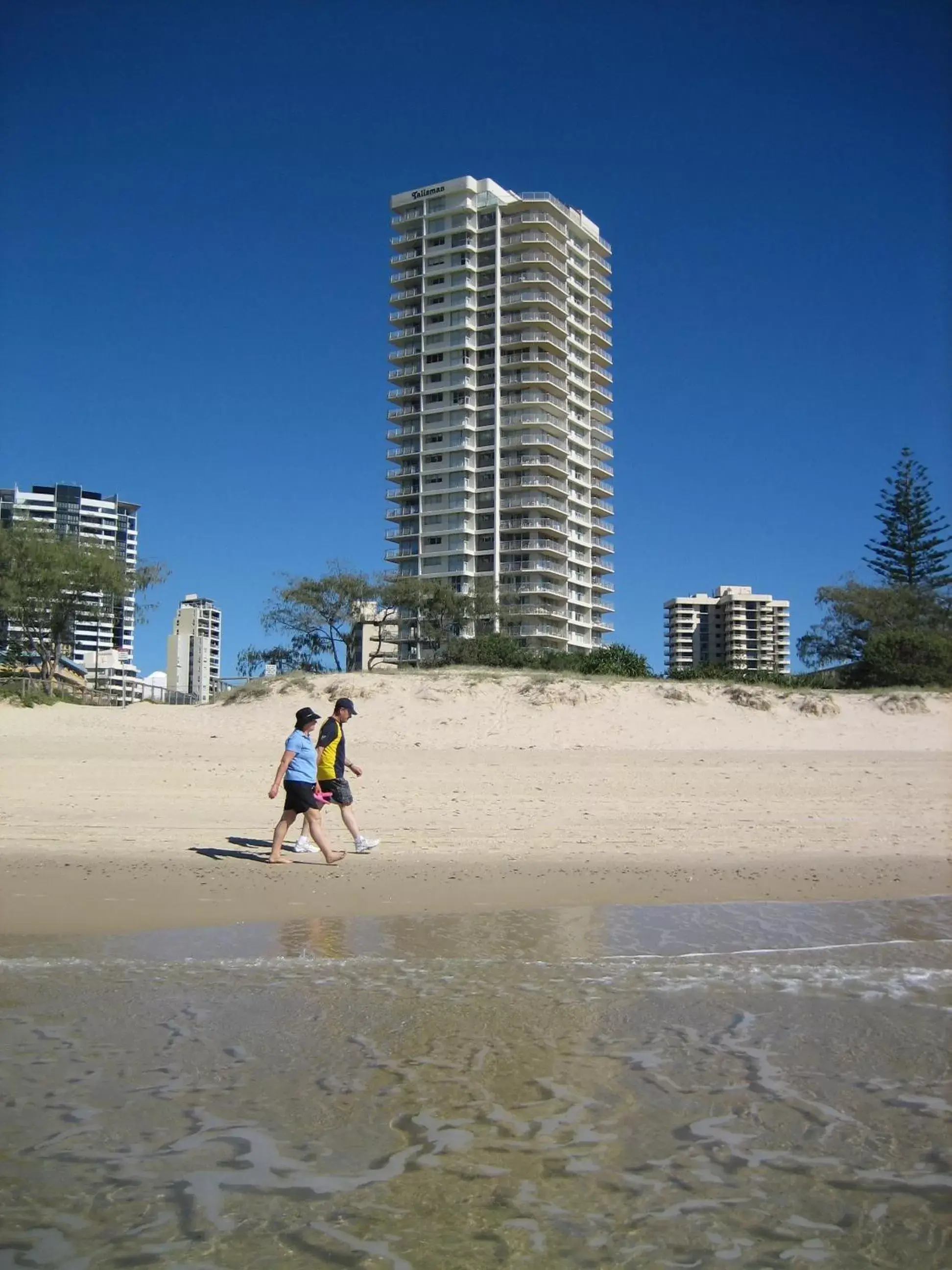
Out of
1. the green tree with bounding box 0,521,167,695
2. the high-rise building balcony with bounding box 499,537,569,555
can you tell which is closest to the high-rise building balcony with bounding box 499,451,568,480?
the high-rise building balcony with bounding box 499,537,569,555

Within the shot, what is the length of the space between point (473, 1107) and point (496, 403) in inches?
3853

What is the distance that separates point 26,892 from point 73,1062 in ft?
15.0

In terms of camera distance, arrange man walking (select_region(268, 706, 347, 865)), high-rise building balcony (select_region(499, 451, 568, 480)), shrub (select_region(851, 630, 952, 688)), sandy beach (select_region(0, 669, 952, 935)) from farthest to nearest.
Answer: high-rise building balcony (select_region(499, 451, 568, 480))
shrub (select_region(851, 630, 952, 688))
man walking (select_region(268, 706, 347, 865))
sandy beach (select_region(0, 669, 952, 935))

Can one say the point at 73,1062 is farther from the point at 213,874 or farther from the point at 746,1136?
the point at 213,874

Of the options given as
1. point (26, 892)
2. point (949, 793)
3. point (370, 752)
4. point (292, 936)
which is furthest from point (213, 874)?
point (949, 793)

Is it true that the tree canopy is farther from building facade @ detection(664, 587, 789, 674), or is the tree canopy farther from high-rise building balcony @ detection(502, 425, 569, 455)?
building facade @ detection(664, 587, 789, 674)

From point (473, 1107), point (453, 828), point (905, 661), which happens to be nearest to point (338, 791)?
point (453, 828)

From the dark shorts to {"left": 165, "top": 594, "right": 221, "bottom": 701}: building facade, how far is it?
75.6 meters

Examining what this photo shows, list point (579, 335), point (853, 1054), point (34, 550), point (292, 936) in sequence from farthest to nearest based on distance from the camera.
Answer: point (579, 335)
point (34, 550)
point (292, 936)
point (853, 1054)

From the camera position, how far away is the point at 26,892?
8.45 m

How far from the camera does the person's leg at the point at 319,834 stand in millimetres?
9664

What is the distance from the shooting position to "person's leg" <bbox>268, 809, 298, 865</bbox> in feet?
32.2

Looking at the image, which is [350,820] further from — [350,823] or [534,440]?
[534,440]

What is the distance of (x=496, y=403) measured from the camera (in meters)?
98.6
